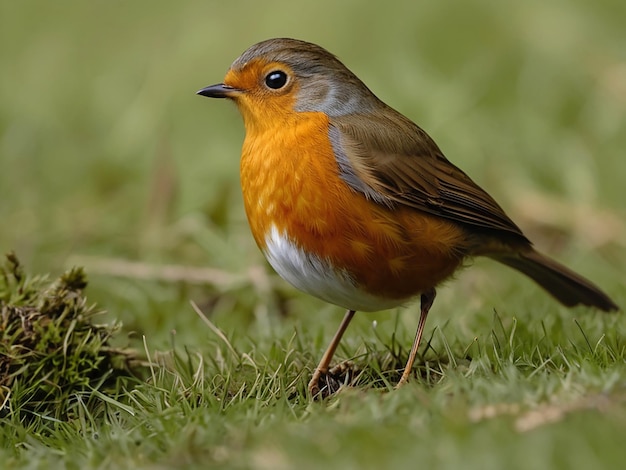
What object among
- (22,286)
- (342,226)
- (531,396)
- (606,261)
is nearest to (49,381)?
(22,286)

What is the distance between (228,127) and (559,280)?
14.7 ft

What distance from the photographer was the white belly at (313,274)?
4102mm

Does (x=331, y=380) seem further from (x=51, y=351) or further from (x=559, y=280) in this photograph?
(x=559, y=280)

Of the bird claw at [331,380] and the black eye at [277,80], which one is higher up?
the black eye at [277,80]

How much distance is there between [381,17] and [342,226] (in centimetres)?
680

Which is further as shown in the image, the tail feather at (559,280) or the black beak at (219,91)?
the tail feather at (559,280)

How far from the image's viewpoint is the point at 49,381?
408 cm

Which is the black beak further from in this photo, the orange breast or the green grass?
the green grass

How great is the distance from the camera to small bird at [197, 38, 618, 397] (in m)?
4.09

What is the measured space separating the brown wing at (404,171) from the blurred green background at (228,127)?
73 cm

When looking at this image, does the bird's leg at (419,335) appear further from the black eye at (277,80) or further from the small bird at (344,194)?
the black eye at (277,80)

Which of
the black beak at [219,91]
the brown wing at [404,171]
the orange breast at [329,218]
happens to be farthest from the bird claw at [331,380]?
the black beak at [219,91]

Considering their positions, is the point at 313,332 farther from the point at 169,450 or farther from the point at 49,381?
the point at 169,450

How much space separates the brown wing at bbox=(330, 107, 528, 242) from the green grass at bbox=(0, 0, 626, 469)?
55cm
